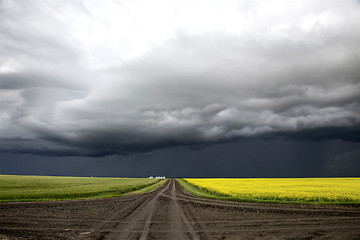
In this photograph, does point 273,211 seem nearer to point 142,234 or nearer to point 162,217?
point 162,217

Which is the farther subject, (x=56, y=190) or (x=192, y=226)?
(x=56, y=190)

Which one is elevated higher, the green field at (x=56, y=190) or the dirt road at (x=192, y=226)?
the dirt road at (x=192, y=226)

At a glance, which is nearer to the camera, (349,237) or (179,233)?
(349,237)

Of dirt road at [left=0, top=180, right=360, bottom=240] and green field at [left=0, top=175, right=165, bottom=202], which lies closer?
dirt road at [left=0, top=180, right=360, bottom=240]

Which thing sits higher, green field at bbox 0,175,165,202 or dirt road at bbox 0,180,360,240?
dirt road at bbox 0,180,360,240

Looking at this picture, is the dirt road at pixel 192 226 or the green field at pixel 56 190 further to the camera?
the green field at pixel 56 190

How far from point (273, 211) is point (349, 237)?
30.1 feet

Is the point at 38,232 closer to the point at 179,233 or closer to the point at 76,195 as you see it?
the point at 179,233

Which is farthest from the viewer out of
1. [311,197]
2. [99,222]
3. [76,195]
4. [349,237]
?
[76,195]

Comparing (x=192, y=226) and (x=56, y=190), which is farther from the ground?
(x=192, y=226)

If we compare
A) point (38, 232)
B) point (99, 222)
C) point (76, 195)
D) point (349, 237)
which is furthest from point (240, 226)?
point (76, 195)

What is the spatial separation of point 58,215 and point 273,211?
64.6 feet

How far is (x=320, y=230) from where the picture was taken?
14.4 meters

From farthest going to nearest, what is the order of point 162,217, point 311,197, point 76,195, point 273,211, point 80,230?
1. point 76,195
2. point 311,197
3. point 273,211
4. point 162,217
5. point 80,230
